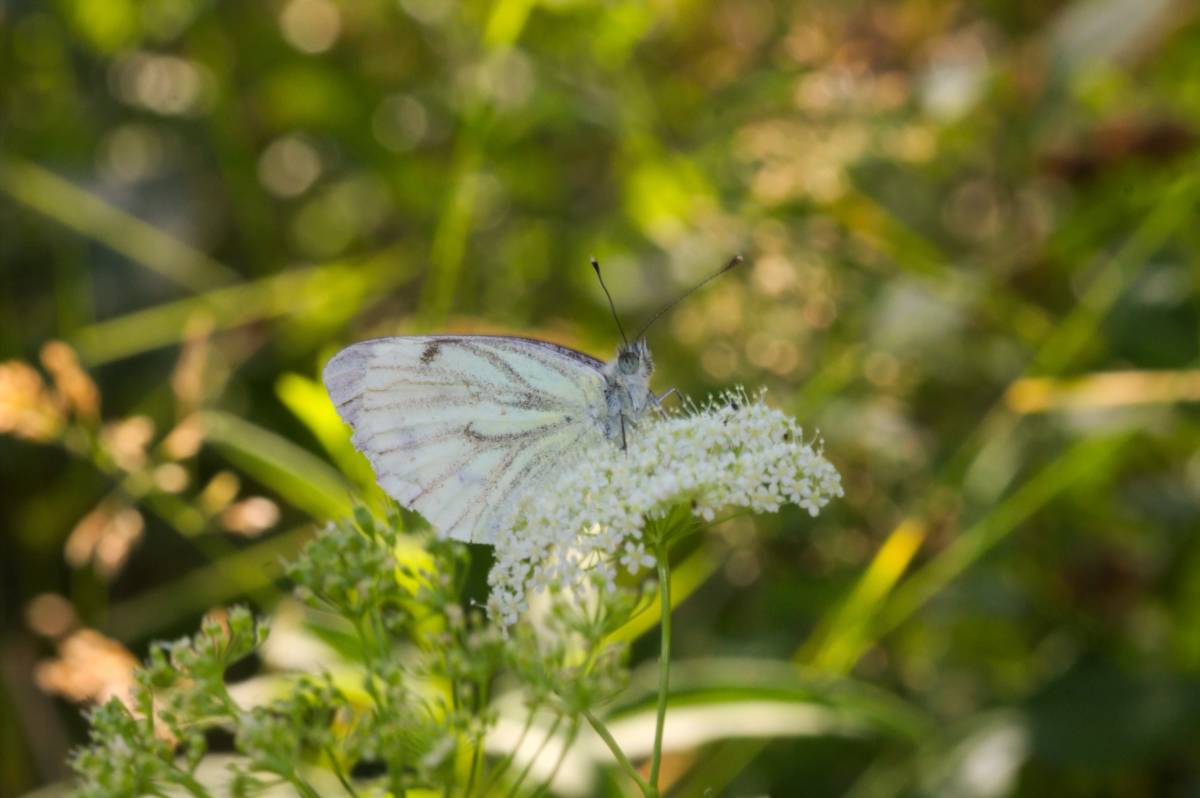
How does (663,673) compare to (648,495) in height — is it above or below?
below

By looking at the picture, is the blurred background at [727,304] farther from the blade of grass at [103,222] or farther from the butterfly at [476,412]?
the butterfly at [476,412]

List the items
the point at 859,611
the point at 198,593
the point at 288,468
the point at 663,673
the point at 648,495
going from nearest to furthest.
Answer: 1. the point at 663,673
2. the point at 648,495
3. the point at 288,468
4. the point at 859,611
5. the point at 198,593

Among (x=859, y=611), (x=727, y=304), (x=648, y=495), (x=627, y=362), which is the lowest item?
(x=648, y=495)

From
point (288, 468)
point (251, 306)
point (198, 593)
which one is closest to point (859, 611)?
point (288, 468)

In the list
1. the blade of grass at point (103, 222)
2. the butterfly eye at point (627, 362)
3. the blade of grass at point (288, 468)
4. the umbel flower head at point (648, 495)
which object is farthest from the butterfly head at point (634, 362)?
the blade of grass at point (103, 222)

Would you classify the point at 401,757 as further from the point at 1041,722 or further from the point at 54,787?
the point at 54,787

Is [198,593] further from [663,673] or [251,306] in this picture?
[663,673]

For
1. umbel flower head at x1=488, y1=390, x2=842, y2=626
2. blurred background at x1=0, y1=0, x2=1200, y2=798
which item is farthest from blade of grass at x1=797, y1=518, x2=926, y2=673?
umbel flower head at x1=488, y1=390, x2=842, y2=626
